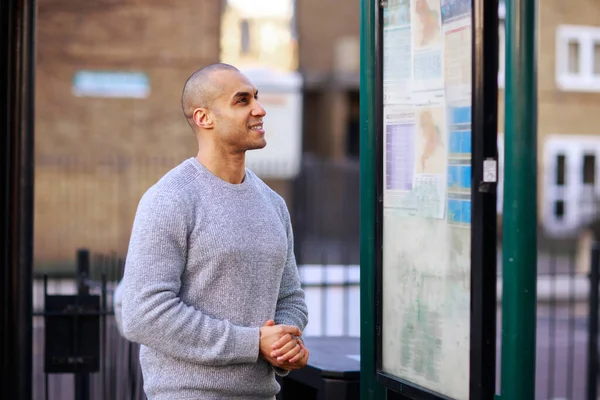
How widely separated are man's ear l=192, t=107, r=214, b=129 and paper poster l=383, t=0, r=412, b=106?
26.4 inches

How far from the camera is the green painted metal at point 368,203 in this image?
3174 mm

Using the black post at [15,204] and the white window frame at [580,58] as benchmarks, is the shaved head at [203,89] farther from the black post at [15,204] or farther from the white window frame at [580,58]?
the white window frame at [580,58]

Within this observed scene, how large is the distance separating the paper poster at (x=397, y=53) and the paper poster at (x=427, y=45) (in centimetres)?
4

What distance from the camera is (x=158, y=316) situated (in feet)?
8.17

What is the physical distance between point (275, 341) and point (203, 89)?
0.75 m

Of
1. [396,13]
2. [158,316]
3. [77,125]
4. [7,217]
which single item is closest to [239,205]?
[158,316]

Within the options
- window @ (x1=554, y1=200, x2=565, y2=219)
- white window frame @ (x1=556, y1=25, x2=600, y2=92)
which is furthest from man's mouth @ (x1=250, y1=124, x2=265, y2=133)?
white window frame @ (x1=556, y1=25, x2=600, y2=92)

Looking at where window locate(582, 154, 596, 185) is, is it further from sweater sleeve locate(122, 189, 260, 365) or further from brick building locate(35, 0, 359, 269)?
sweater sleeve locate(122, 189, 260, 365)

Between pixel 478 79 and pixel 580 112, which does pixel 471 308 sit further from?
pixel 580 112

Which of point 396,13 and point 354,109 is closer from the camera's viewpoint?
point 396,13

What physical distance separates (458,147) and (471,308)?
460 mm

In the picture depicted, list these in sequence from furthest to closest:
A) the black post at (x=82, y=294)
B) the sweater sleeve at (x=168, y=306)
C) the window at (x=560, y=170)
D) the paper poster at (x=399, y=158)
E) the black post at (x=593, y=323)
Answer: the window at (x=560, y=170) → the black post at (x=593, y=323) → the black post at (x=82, y=294) → the paper poster at (x=399, y=158) → the sweater sleeve at (x=168, y=306)

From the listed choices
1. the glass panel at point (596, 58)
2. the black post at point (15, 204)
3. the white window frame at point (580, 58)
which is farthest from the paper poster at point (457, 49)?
the glass panel at point (596, 58)

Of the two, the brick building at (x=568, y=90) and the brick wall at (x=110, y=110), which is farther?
the brick building at (x=568, y=90)
